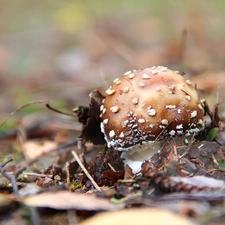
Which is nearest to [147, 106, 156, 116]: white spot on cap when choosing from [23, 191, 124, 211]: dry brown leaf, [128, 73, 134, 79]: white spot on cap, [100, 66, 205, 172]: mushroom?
[100, 66, 205, 172]: mushroom

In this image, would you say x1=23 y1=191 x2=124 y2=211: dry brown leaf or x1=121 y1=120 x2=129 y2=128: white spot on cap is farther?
x1=121 y1=120 x2=129 y2=128: white spot on cap

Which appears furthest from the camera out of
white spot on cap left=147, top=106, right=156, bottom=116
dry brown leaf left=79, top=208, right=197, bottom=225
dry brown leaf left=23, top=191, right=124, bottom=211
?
white spot on cap left=147, top=106, right=156, bottom=116

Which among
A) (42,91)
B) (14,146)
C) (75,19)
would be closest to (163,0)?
(75,19)

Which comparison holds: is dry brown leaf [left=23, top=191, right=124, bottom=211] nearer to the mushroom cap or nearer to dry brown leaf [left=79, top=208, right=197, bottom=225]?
dry brown leaf [left=79, top=208, right=197, bottom=225]

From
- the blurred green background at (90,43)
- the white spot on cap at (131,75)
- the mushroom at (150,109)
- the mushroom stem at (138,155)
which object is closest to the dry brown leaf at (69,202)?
the mushroom at (150,109)

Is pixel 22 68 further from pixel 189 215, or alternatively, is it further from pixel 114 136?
pixel 189 215

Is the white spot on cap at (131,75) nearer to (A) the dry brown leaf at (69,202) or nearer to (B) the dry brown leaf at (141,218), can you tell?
(A) the dry brown leaf at (69,202)
